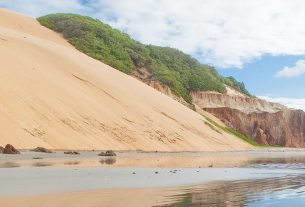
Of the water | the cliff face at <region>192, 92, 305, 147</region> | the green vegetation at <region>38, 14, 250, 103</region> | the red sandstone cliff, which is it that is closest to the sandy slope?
the water

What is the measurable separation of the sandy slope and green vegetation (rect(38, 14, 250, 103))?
63.3 feet

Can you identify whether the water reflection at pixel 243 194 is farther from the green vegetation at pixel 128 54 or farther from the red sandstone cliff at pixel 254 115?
the red sandstone cliff at pixel 254 115

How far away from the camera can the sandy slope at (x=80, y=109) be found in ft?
108

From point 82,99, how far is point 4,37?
1172 cm

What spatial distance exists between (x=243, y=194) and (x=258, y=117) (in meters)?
86.4

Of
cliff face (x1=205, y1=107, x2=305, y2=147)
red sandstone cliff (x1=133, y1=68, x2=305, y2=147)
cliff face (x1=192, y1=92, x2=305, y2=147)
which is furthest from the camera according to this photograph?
cliff face (x1=205, y1=107, x2=305, y2=147)

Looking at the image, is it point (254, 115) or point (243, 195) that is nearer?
point (243, 195)

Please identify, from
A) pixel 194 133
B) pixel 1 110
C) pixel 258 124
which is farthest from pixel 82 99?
pixel 258 124

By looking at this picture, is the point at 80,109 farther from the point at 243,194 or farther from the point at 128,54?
the point at 128,54

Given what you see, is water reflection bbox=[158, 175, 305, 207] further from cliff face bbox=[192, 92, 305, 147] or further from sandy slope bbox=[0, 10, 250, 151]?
cliff face bbox=[192, 92, 305, 147]

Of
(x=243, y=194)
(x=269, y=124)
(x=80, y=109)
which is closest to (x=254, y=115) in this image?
(x=269, y=124)

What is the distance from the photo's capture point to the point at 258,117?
96.4m

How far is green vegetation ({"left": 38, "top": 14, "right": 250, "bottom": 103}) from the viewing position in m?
79.2

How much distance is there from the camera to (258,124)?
313 ft
